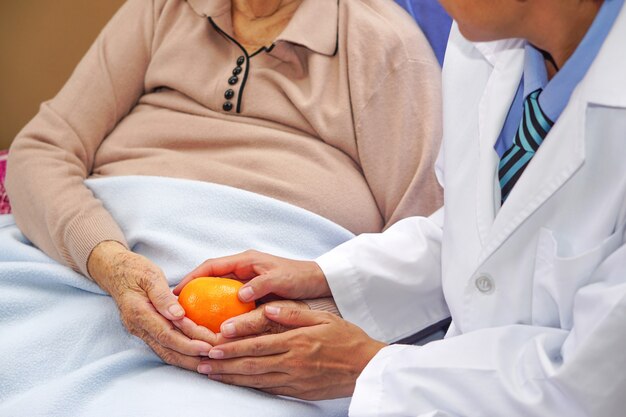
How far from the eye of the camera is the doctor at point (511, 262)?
94 cm

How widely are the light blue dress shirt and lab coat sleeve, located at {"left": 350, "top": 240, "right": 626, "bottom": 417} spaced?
22cm

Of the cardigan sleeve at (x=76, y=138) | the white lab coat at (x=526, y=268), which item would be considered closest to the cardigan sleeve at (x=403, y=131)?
the white lab coat at (x=526, y=268)

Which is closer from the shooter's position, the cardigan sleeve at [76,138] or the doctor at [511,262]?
the doctor at [511,262]

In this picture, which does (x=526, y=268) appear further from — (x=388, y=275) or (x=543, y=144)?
(x=388, y=275)

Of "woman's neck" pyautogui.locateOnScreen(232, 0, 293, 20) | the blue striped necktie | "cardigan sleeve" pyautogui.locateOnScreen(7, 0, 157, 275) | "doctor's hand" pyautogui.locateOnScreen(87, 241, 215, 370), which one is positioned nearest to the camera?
the blue striped necktie

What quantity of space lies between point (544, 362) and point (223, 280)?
1.60 feet

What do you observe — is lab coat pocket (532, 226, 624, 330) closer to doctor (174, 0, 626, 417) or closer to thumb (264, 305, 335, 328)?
doctor (174, 0, 626, 417)

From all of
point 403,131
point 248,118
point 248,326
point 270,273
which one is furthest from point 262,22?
point 248,326

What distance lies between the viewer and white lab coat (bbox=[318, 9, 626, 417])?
924 mm

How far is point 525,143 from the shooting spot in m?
1.07

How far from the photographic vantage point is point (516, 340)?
1.02m

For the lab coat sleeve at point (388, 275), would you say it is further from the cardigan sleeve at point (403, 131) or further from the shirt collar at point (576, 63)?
the shirt collar at point (576, 63)

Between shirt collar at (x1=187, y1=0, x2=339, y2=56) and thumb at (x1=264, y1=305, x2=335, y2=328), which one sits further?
shirt collar at (x1=187, y1=0, x2=339, y2=56)

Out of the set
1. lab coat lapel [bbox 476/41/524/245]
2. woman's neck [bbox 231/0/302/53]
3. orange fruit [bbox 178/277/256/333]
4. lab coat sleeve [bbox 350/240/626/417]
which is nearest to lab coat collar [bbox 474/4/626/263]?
lab coat lapel [bbox 476/41/524/245]
